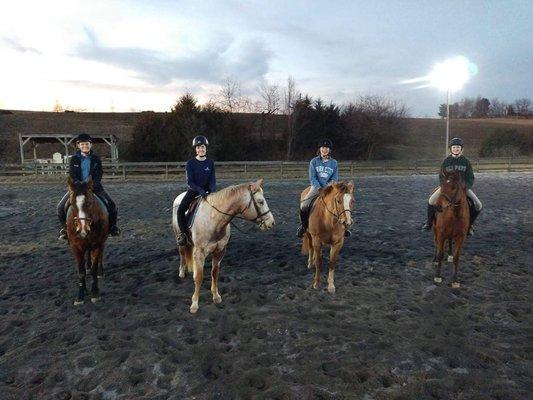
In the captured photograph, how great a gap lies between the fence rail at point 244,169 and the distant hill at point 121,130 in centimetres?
1312

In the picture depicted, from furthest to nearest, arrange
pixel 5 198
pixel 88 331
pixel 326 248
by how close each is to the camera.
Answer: pixel 5 198
pixel 326 248
pixel 88 331

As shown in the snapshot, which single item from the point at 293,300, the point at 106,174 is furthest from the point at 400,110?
the point at 293,300

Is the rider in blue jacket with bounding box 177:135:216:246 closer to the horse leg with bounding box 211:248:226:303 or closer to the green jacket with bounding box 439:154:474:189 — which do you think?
the horse leg with bounding box 211:248:226:303

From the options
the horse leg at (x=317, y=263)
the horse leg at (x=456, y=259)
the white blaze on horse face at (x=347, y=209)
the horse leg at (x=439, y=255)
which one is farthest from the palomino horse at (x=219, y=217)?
the horse leg at (x=456, y=259)

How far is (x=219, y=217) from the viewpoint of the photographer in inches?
219

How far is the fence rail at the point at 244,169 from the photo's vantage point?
77.5 feet

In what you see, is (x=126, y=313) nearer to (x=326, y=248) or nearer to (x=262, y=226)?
(x=262, y=226)

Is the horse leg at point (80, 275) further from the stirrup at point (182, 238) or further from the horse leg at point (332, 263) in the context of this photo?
the horse leg at point (332, 263)

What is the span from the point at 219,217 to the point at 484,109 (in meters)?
131

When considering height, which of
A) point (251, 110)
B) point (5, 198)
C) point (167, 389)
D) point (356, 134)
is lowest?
point (167, 389)

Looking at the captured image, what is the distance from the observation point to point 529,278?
6.79 metres

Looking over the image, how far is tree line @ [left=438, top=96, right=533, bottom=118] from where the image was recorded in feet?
353

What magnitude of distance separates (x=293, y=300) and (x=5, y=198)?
629 inches

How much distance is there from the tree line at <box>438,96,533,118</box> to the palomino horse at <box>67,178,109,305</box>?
116171mm
